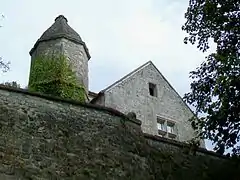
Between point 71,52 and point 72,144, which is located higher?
point 71,52

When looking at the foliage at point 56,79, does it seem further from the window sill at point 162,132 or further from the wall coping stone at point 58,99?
the wall coping stone at point 58,99

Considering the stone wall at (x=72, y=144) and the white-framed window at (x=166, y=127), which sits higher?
the white-framed window at (x=166, y=127)

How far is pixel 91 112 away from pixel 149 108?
8137mm

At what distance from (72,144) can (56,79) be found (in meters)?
6.55

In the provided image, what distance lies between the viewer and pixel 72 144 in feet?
33.3

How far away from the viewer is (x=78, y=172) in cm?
972

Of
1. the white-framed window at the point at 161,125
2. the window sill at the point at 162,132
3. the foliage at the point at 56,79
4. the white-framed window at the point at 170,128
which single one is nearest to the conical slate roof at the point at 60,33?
the foliage at the point at 56,79

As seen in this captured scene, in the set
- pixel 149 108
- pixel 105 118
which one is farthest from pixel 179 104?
pixel 105 118

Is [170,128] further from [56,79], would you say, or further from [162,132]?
[56,79]

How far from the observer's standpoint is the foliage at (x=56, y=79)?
1628cm

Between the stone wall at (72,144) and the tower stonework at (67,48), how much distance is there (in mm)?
6243

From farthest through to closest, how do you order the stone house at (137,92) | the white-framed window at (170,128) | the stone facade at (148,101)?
the white-framed window at (170,128) < the stone facade at (148,101) < the stone house at (137,92)

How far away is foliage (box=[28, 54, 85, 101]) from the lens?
1628cm

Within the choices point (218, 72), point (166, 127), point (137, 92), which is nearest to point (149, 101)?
point (137, 92)
